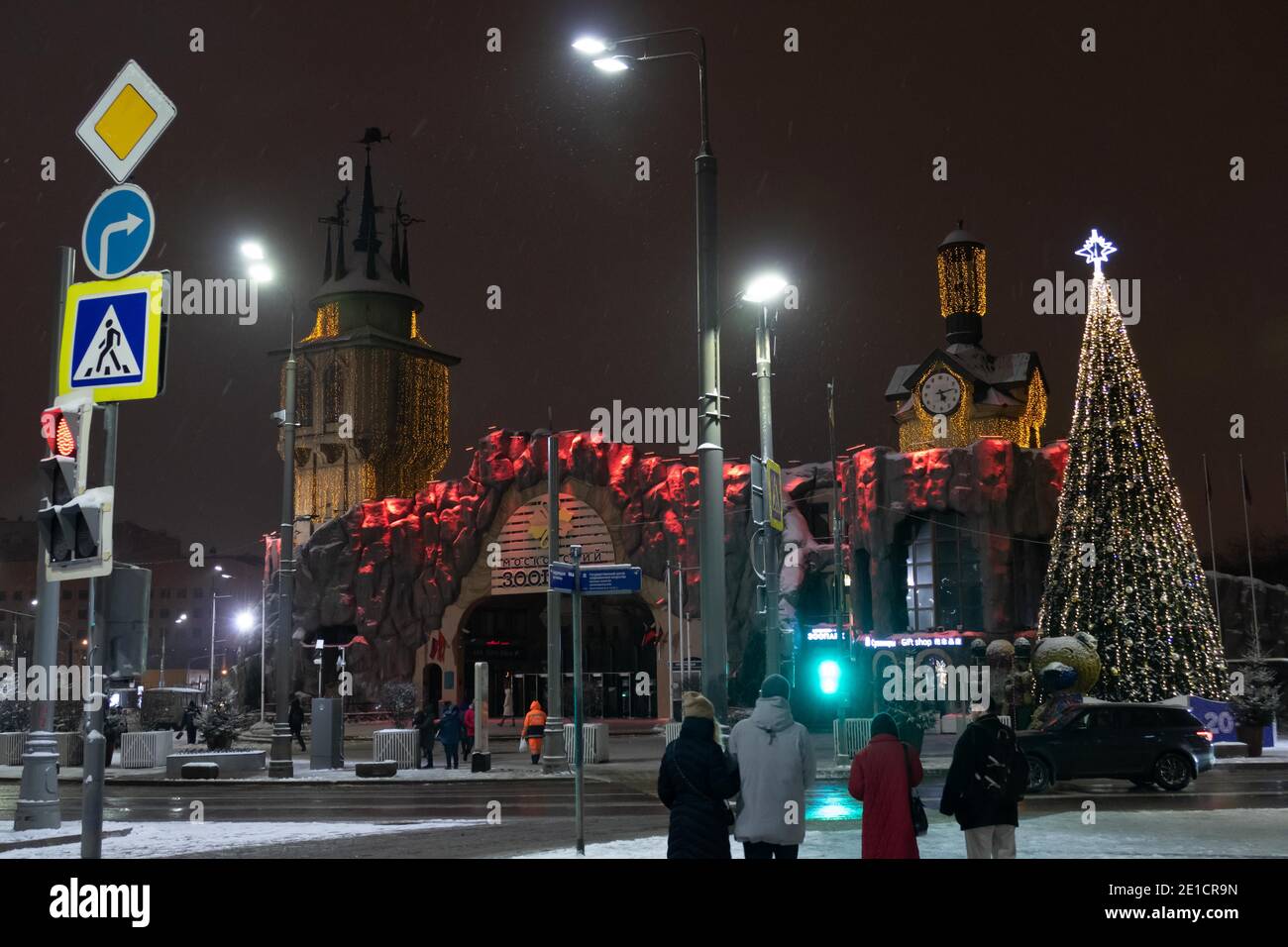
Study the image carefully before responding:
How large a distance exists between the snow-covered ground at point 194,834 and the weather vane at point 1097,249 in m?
27.0

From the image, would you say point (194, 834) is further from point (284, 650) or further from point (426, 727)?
point (426, 727)

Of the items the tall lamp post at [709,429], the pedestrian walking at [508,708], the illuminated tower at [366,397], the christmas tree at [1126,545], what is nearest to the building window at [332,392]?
the illuminated tower at [366,397]

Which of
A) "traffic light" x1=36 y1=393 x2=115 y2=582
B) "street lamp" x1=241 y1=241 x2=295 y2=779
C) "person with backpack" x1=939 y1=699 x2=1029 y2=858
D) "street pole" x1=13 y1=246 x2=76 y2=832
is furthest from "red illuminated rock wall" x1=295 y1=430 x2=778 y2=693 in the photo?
"traffic light" x1=36 y1=393 x2=115 y2=582

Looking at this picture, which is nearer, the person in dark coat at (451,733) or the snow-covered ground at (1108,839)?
the snow-covered ground at (1108,839)

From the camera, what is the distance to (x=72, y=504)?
8.18 m

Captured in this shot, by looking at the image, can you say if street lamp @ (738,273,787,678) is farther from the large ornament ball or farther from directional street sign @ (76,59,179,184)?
the large ornament ball

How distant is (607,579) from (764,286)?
768 centimetres

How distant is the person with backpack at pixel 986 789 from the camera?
8.99 metres

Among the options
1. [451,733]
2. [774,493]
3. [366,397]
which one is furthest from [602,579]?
[366,397]

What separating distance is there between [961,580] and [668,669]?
13667 mm

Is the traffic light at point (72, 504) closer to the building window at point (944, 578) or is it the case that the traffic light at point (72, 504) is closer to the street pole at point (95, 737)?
the street pole at point (95, 737)

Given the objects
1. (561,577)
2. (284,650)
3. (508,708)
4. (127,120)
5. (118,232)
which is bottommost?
(508,708)
